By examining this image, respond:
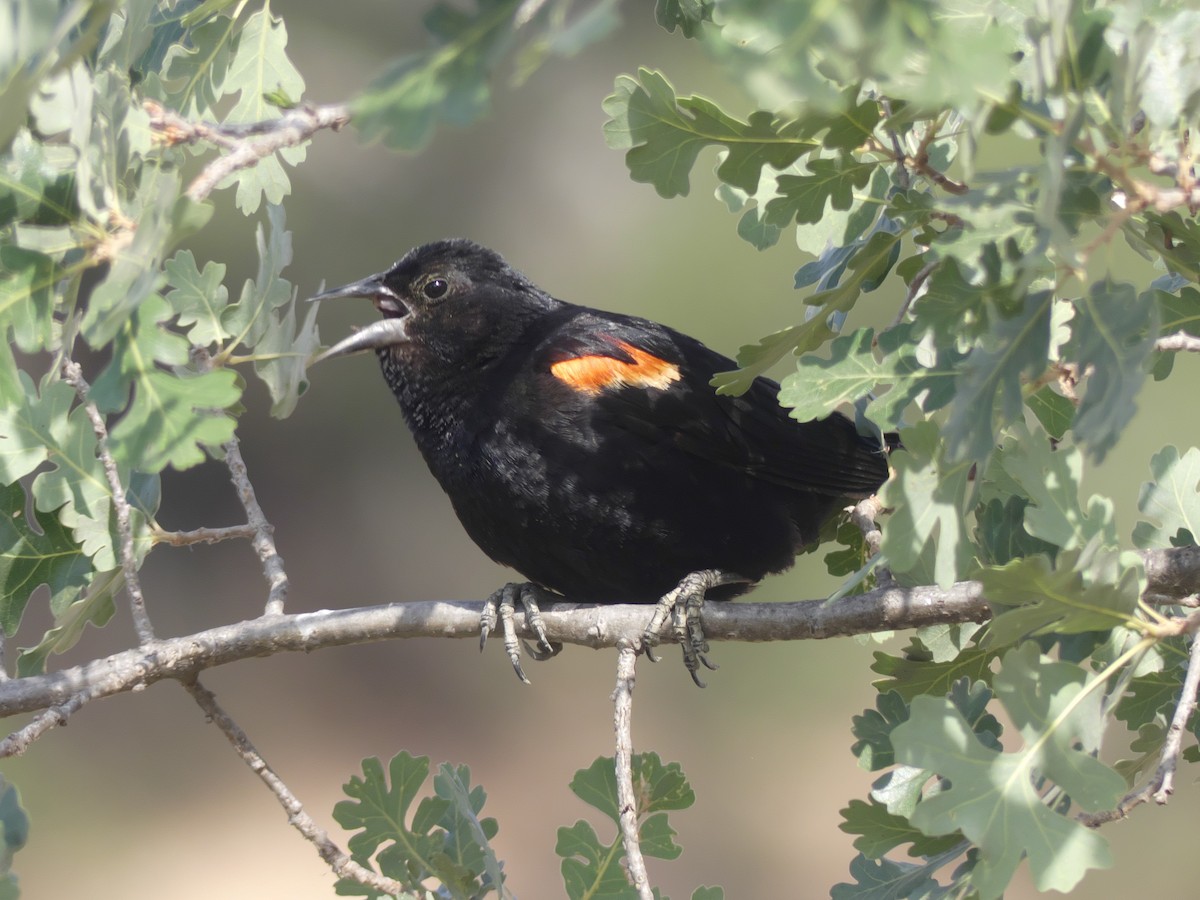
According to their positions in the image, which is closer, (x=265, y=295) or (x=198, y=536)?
(x=265, y=295)

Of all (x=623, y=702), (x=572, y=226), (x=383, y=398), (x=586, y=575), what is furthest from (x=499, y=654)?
(x=623, y=702)

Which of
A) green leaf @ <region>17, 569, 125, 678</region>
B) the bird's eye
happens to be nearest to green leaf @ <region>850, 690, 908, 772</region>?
green leaf @ <region>17, 569, 125, 678</region>

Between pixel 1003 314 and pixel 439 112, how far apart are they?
714mm

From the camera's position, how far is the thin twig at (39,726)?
189cm

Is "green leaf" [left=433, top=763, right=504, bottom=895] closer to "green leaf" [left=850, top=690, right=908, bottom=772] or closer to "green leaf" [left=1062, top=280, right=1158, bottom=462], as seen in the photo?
"green leaf" [left=850, top=690, right=908, bottom=772]

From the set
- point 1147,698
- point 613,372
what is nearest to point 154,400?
point 1147,698

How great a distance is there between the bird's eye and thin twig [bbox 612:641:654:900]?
1431 millimetres

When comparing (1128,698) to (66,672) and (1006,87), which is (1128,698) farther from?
(66,672)

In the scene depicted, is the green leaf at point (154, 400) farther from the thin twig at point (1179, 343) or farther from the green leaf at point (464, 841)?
the thin twig at point (1179, 343)

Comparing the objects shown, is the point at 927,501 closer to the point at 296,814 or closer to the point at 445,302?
the point at 296,814

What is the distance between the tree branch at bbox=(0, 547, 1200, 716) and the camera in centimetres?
197

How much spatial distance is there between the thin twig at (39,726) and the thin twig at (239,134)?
979 millimetres

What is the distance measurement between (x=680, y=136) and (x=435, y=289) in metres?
1.65

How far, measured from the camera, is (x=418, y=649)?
34.8 ft
